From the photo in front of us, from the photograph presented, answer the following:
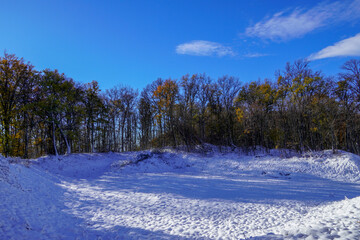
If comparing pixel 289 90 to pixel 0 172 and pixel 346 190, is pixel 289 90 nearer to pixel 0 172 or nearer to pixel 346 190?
pixel 346 190

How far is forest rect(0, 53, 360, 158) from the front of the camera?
21578 millimetres

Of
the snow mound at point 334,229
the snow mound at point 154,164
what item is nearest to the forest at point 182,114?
the snow mound at point 154,164

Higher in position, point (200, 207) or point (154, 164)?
point (154, 164)

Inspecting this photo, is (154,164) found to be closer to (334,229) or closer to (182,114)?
(182,114)

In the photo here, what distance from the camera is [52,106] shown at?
74.8 ft

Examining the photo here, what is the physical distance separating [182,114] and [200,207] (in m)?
19.7

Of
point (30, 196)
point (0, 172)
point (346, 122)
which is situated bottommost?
point (30, 196)

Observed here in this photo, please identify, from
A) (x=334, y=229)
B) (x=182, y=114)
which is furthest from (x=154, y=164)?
(x=334, y=229)

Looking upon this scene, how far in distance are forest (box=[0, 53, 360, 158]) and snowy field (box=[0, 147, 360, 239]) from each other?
7.84 metres

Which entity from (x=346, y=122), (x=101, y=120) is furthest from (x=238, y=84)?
(x=101, y=120)

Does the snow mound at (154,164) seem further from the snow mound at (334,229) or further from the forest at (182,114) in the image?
the snow mound at (334,229)

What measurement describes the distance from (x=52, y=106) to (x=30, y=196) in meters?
17.6

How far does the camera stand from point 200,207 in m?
8.34

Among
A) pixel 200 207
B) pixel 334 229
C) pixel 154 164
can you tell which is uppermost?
pixel 334 229
